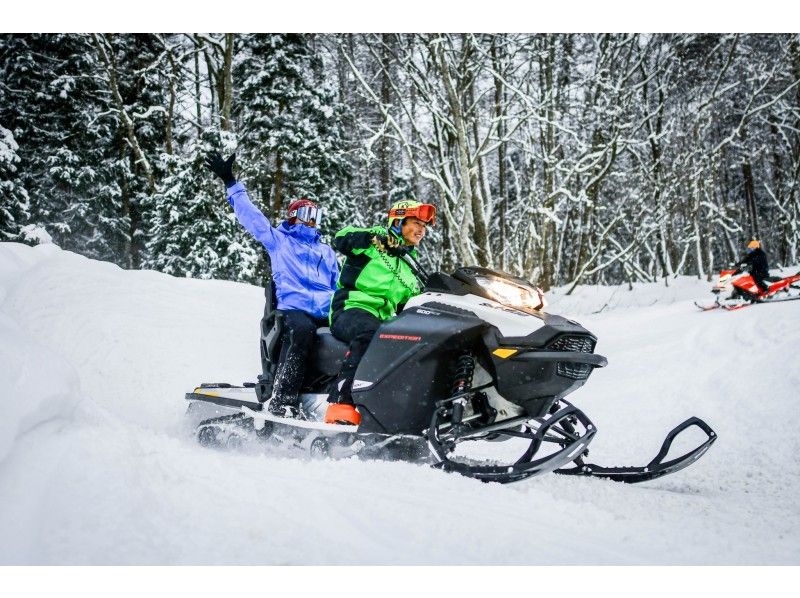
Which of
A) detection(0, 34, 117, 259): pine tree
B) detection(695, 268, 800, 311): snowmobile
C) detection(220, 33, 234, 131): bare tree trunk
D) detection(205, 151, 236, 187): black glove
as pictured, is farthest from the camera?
detection(220, 33, 234, 131): bare tree trunk

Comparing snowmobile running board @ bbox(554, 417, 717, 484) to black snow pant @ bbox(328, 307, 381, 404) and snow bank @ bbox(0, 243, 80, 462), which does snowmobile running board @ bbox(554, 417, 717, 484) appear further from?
snow bank @ bbox(0, 243, 80, 462)

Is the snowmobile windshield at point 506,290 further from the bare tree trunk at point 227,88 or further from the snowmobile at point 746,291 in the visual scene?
the bare tree trunk at point 227,88

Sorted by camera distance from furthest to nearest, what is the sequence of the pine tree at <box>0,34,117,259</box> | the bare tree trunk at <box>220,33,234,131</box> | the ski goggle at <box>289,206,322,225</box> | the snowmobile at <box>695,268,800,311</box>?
the bare tree trunk at <box>220,33,234,131</box>
the snowmobile at <box>695,268,800,311</box>
the pine tree at <box>0,34,117,259</box>
the ski goggle at <box>289,206,322,225</box>

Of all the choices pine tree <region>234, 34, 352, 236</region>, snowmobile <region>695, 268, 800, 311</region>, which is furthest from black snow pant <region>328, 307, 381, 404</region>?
pine tree <region>234, 34, 352, 236</region>

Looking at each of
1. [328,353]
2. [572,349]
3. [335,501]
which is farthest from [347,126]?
[335,501]

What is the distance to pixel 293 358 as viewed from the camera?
11.1ft

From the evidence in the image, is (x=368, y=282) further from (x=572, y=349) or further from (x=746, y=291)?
(x=746, y=291)

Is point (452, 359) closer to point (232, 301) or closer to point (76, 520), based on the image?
point (76, 520)

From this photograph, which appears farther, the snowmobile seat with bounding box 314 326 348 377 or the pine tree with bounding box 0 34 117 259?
the pine tree with bounding box 0 34 117 259

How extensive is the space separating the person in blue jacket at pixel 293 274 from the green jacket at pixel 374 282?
379mm

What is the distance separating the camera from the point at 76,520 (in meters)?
1.78

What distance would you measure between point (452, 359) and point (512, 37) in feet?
20.0

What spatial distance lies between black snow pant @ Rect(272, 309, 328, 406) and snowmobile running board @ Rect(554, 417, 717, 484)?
59.6 inches

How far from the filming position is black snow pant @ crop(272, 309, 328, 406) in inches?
133
